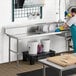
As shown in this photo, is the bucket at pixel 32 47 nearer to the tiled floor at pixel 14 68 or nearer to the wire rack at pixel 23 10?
the tiled floor at pixel 14 68

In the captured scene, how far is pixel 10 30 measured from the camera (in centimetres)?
527

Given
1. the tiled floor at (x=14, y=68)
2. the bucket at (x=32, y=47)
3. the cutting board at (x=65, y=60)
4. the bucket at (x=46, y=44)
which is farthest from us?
the bucket at (x=46, y=44)

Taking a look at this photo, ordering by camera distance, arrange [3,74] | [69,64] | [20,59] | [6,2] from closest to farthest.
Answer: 1. [69,64]
2. [3,74]
3. [6,2]
4. [20,59]

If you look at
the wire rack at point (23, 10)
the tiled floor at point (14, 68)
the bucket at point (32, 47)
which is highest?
the wire rack at point (23, 10)

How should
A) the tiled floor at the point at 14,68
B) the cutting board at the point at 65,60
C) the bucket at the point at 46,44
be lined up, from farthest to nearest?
the bucket at the point at 46,44 < the tiled floor at the point at 14,68 < the cutting board at the point at 65,60

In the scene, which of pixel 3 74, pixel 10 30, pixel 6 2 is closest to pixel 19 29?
pixel 10 30

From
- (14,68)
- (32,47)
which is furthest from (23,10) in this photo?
(14,68)

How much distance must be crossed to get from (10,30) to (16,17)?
31 centimetres

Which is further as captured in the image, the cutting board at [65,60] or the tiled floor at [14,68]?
the tiled floor at [14,68]

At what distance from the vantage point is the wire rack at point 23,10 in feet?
17.2

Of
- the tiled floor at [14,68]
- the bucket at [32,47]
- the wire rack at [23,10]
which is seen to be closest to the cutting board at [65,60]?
the tiled floor at [14,68]

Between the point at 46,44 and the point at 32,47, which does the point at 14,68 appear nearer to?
the point at 32,47

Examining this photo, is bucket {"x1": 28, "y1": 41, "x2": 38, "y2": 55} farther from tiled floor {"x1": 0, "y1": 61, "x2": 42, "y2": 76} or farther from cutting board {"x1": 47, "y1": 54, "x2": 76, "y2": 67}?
cutting board {"x1": 47, "y1": 54, "x2": 76, "y2": 67}

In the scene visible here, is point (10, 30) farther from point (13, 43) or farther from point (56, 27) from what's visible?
point (56, 27)
